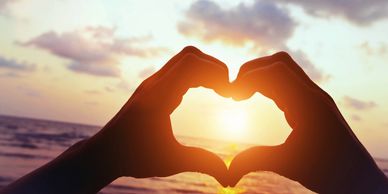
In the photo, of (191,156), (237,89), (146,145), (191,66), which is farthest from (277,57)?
(146,145)

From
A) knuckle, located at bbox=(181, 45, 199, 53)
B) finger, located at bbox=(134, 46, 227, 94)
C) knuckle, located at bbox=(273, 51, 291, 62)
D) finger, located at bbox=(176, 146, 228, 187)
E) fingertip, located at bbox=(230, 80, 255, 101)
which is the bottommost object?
finger, located at bbox=(176, 146, 228, 187)

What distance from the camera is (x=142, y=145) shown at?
1.66 m

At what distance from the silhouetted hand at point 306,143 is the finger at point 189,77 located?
0.09 meters

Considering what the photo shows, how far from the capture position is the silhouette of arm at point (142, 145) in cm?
153

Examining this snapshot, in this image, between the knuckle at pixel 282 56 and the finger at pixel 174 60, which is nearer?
the finger at pixel 174 60

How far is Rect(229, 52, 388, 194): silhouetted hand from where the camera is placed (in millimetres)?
1604

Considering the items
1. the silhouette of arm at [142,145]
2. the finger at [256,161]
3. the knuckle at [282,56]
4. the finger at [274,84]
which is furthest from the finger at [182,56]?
the finger at [256,161]

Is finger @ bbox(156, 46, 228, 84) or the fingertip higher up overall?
finger @ bbox(156, 46, 228, 84)

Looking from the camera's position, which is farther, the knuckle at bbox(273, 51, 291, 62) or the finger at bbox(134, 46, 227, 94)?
the knuckle at bbox(273, 51, 291, 62)

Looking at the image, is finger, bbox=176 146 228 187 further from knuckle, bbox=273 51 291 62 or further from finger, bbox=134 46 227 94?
knuckle, bbox=273 51 291 62

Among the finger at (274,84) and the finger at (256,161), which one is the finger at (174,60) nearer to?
the finger at (274,84)

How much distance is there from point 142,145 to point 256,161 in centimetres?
46

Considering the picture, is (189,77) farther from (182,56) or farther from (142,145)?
(142,145)

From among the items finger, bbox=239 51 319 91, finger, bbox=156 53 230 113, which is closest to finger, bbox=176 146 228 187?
finger, bbox=156 53 230 113
